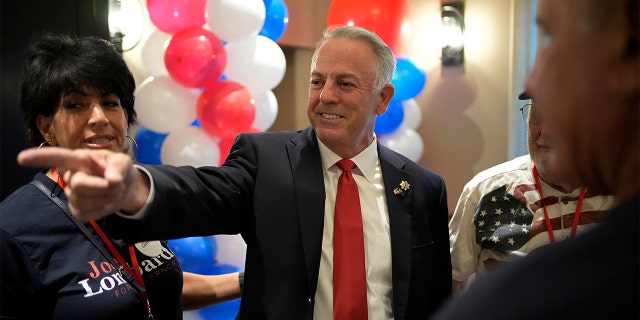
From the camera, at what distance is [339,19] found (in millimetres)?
3918

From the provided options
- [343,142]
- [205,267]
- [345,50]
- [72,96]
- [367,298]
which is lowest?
[205,267]

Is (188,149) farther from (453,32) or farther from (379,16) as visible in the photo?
(453,32)

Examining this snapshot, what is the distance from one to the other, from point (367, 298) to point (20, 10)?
1.86 meters

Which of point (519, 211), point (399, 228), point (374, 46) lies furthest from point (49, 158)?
point (519, 211)

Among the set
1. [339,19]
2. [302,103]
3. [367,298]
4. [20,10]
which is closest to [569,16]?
[367,298]

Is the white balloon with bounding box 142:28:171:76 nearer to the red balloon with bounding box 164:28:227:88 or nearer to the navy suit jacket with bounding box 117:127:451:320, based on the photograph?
the red balloon with bounding box 164:28:227:88

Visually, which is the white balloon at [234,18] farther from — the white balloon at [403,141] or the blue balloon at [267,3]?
the white balloon at [403,141]

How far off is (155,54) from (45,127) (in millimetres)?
1549

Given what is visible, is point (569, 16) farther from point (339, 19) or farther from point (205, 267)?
point (339, 19)

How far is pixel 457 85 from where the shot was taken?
4.55 meters

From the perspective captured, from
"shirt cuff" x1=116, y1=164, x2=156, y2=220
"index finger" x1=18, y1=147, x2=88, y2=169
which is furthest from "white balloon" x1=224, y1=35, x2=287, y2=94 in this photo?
"index finger" x1=18, y1=147, x2=88, y2=169

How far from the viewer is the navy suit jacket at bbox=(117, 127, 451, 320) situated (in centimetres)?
146

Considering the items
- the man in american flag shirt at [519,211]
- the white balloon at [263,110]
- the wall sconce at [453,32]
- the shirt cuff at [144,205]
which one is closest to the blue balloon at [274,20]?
the white balloon at [263,110]

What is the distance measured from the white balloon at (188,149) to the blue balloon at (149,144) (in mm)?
50
